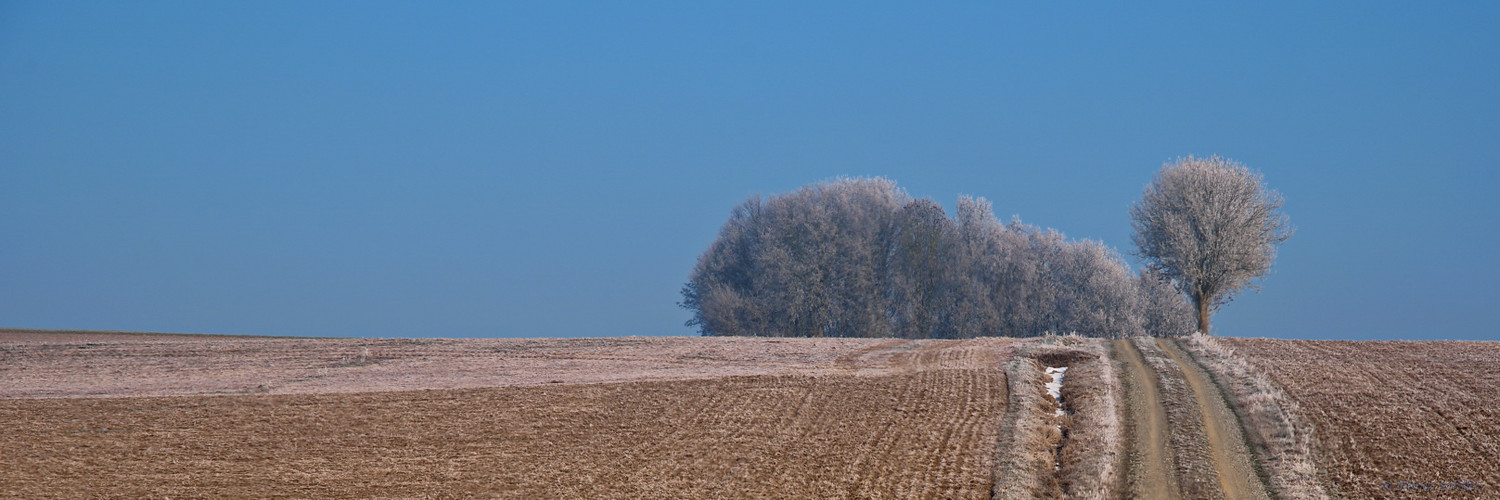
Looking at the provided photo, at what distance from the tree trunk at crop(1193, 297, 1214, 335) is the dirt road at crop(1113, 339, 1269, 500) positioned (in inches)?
785

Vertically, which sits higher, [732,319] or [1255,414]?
[732,319]

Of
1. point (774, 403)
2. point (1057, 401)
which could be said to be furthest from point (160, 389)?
point (1057, 401)

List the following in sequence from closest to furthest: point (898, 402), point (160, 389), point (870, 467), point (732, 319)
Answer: point (870, 467) → point (898, 402) → point (160, 389) → point (732, 319)

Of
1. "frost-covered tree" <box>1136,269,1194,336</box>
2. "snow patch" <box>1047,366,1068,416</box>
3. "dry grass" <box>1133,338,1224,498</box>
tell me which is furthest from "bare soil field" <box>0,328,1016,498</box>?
"frost-covered tree" <box>1136,269,1194,336</box>

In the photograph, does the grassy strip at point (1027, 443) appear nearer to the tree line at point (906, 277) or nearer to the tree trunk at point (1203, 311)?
the tree trunk at point (1203, 311)

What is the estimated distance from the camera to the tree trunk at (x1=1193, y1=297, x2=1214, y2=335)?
50.4m

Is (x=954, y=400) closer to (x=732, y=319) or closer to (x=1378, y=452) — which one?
(x=1378, y=452)

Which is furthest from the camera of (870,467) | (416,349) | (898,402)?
(416,349)

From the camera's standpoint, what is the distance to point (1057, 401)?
26766 mm

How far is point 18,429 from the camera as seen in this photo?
2509 centimetres

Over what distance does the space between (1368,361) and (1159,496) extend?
67.4ft

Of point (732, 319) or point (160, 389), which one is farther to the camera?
point (732, 319)

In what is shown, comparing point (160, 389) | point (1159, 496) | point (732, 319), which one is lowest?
point (1159, 496)

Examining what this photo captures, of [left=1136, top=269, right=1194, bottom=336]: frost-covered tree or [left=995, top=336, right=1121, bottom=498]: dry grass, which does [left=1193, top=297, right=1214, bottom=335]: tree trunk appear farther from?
[left=995, top=336, right=1121, bottom=498]: dry grass
